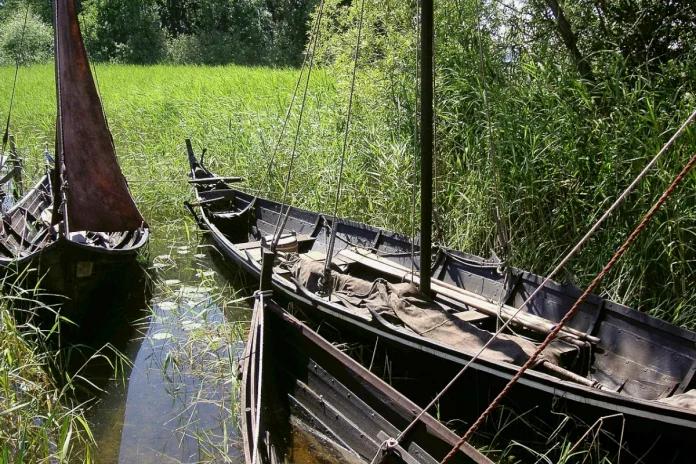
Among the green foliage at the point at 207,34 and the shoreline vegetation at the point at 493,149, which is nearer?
the shoreline vegetation at the point at 493,149

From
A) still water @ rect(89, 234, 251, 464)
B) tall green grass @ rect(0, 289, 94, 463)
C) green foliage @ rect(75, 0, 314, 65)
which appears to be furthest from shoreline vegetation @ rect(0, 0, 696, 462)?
green foliage @ rect(75, 0, 314, 65)

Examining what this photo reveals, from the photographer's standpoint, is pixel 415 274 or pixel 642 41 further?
pixel 642 41

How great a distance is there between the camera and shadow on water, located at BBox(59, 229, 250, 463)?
4.55 m

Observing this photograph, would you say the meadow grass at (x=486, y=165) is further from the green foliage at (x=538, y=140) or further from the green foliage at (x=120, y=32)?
the green foliage at (x=120, y=32)

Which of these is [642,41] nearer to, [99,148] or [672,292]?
[672,292]

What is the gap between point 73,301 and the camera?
573cm

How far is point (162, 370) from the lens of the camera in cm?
556

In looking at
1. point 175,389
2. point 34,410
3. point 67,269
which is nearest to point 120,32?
point 67,269

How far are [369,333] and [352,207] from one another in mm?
3460

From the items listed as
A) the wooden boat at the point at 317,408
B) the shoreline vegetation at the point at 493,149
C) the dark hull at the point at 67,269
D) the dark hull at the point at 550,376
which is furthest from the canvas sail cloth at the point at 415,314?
the dark hull at the point at 67,269

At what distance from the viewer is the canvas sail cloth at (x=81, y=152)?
609 centimetres

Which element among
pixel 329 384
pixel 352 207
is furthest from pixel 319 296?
pixel 352 207

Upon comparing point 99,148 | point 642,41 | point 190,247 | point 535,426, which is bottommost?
point 190,247

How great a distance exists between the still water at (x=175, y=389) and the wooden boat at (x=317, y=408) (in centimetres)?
38
